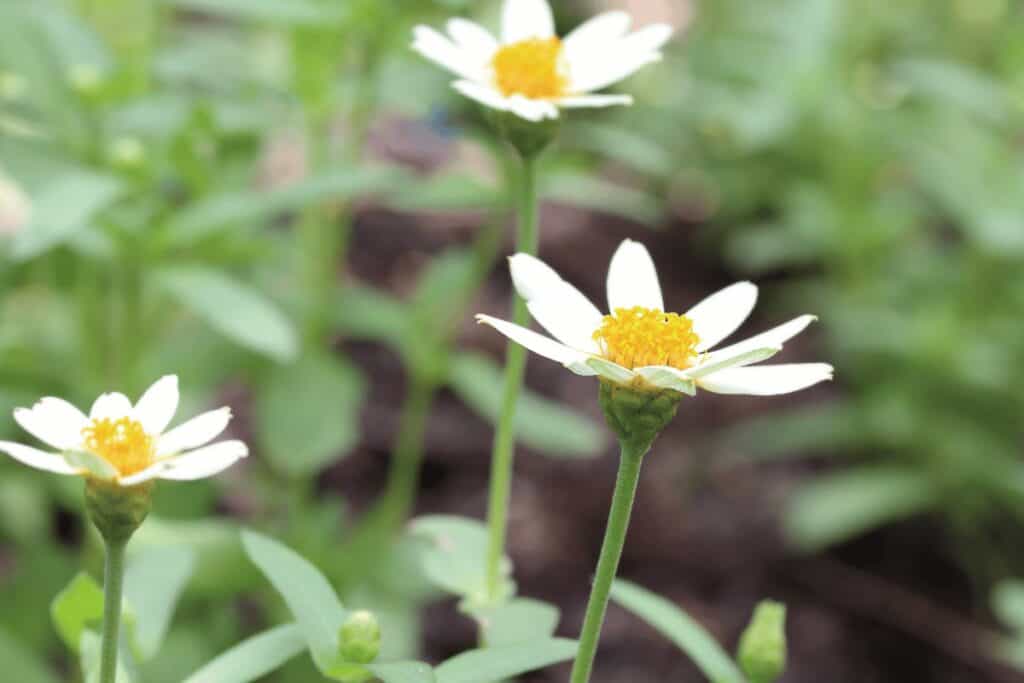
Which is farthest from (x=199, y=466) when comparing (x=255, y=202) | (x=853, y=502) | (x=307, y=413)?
(x=853, y=502)

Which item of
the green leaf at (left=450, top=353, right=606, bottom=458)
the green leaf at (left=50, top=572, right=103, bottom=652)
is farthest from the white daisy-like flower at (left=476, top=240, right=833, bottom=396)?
the green leaf at (left=450, top=353, right=606, bottom=458)

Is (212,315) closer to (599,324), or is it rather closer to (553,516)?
(599,324)

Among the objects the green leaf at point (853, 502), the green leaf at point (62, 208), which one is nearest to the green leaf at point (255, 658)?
the green leaf at point (62, 208)

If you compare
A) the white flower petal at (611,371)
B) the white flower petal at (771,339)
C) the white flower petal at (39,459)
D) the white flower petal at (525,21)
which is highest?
the white flower petal at (525,21)

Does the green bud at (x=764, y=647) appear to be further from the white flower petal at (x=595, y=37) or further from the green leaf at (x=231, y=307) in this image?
the green leaf at (x=231, y=307)

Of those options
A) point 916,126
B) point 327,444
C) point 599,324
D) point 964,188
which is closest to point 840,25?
point 916,126

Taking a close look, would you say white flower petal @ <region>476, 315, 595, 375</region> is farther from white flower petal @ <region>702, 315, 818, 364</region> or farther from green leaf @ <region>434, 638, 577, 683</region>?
green leaf @ <region>434, 638, 577, 683</region>

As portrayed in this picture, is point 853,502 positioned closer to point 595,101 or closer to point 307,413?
point 307,413
